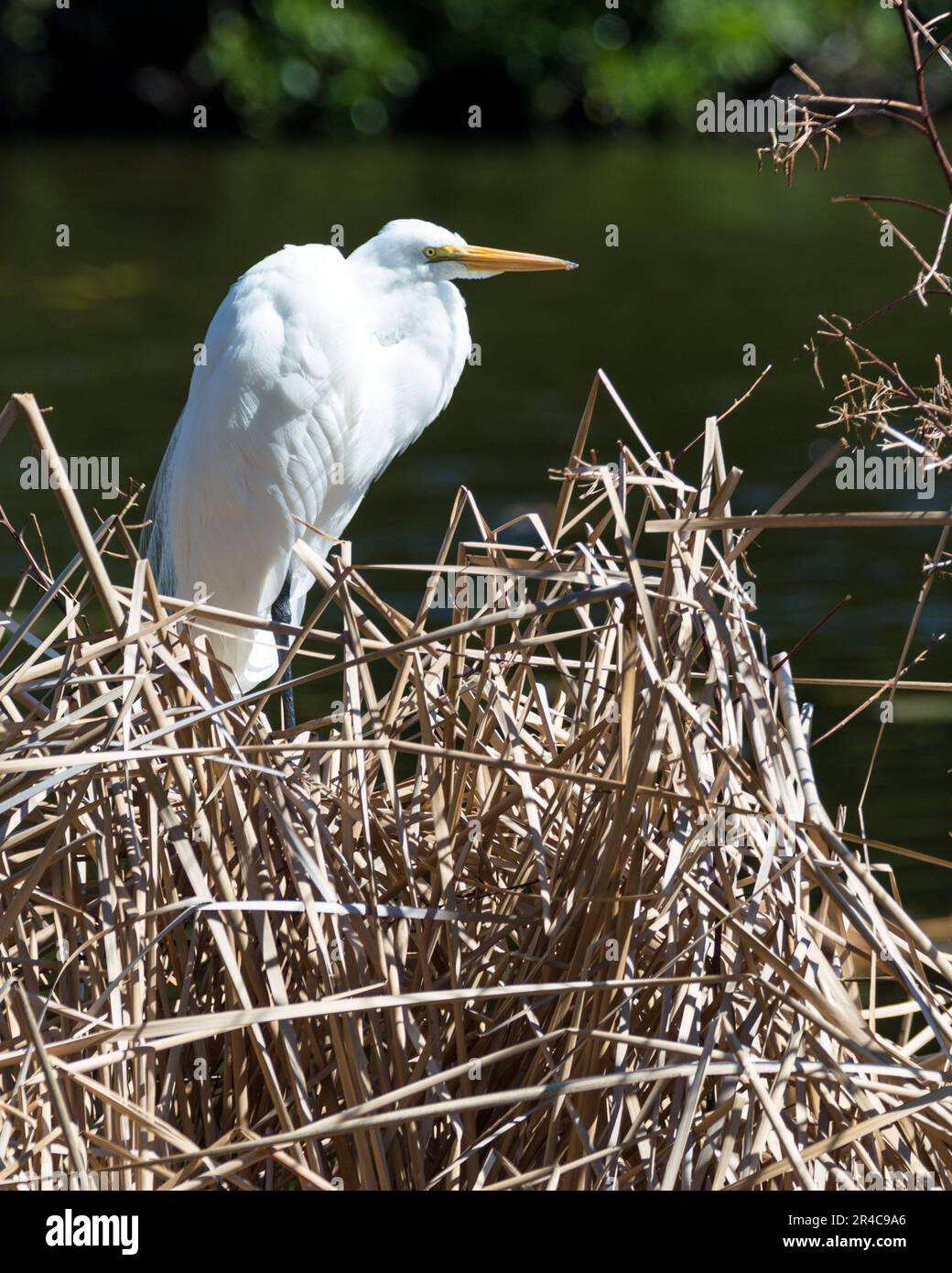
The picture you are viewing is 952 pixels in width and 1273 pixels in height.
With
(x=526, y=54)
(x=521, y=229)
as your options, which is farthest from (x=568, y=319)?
(x=526, y=54)

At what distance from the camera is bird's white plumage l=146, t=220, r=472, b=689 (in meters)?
2.98

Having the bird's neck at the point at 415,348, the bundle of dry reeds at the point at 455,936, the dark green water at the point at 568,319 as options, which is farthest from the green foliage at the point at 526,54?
the bundle of dry reeds at the point at 455,936

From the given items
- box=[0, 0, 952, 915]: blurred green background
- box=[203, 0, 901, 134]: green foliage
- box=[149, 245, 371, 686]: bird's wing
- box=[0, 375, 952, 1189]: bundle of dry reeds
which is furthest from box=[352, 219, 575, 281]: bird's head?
box=[203, 0, 901, 134]: green foliage

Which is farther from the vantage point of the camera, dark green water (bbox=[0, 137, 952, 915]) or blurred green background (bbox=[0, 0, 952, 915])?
blurred green background (bbox=[0, 0, 952, 915])

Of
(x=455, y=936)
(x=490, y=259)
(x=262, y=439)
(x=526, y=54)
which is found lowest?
(x=455, y=936)

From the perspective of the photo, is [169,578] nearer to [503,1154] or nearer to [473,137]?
[503,1154]

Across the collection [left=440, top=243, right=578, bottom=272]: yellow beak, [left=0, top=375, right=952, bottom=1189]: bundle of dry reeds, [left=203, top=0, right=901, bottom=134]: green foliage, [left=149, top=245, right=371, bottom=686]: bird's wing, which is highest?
[left=203, top=0, right=901, bottom=134]: green foliage

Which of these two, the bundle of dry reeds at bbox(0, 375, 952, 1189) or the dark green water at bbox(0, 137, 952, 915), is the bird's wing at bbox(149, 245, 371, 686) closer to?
the bundle of dry reeds at bbox(0, 375, 952, 1189)

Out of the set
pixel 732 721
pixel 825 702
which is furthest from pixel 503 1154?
pixel 825 702

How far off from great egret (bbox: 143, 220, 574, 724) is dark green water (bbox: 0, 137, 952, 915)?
1.62 metres

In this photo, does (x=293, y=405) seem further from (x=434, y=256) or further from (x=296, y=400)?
(x=434, y=256)

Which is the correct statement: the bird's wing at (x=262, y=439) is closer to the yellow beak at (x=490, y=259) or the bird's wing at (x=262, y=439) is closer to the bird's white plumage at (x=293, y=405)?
the bird's white plumage at (x=293, y=405)

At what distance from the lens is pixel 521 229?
11773mm

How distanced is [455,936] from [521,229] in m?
10.6
